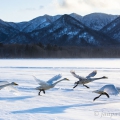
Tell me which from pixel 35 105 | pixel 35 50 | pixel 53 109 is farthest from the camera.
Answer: pixel 35 50

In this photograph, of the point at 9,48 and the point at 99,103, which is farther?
the point at 9,48

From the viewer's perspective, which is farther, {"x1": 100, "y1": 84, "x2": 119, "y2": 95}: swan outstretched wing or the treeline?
the treeline

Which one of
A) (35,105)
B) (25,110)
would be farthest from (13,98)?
(25,110)

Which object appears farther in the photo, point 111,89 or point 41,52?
point 41,52

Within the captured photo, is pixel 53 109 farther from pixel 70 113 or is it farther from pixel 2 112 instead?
pixel 2 112

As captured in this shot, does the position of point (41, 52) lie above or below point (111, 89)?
above

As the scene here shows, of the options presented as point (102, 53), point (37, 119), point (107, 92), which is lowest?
point (37, 119)

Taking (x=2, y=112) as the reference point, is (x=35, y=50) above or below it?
above

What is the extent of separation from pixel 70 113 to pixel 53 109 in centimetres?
57

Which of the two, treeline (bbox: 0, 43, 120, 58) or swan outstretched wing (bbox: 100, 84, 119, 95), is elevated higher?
treeline (bbox: 0, 43, 120, 58)

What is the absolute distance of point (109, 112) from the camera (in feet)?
22.0

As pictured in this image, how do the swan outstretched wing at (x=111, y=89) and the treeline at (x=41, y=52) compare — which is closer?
the swan outstretched wing at (x=111, y=89)

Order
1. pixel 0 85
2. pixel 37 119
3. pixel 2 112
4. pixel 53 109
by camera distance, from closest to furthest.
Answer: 1. pixel 37 119
2. pixel 2 112
3. pixel 53 109
4. pixel 0 85

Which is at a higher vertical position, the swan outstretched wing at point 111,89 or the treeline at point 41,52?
the treeline at point 41,52
